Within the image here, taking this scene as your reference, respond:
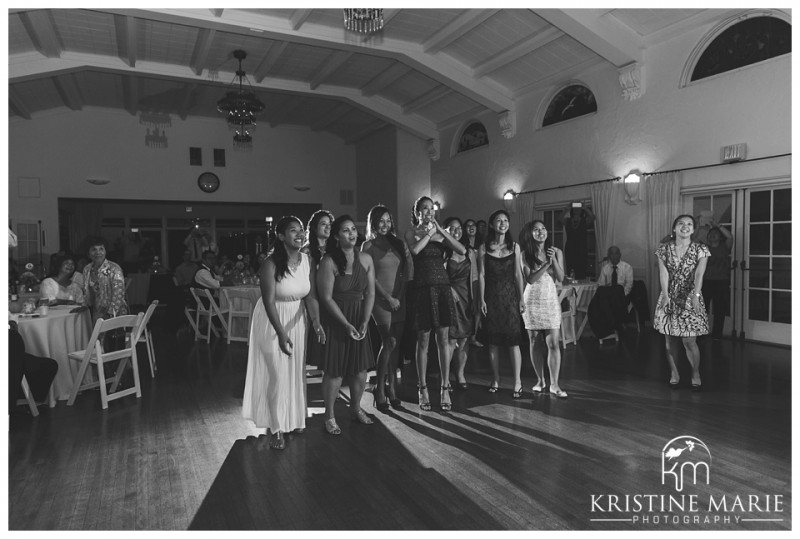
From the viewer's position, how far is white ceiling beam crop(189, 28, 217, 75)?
9132 mm

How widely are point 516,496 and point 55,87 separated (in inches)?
504

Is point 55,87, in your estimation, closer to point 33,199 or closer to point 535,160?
point 33,199

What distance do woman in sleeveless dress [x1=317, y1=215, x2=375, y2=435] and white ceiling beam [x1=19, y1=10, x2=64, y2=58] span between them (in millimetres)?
7099

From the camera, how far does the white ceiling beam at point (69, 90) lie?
37.7 ft

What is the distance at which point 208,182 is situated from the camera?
15094mm

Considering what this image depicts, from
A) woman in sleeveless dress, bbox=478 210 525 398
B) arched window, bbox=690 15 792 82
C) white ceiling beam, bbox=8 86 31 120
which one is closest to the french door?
arched window, bbox=690 15 792 82

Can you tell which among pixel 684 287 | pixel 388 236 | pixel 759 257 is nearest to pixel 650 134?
pixel 759 257

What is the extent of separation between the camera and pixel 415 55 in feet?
32.2

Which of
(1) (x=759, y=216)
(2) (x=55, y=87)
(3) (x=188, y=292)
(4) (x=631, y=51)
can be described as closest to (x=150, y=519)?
(3) (x=188, y=292)

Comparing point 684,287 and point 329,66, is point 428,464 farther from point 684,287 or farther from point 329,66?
point 329,66

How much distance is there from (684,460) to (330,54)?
8982 millimetres

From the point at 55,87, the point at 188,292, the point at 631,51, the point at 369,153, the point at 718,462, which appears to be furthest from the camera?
the point at 369,153

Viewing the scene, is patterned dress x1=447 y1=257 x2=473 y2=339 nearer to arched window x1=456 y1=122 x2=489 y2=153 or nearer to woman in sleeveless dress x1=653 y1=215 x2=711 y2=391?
woman in sleeveless dress x1=653 y1=215 x2=711 y2=391

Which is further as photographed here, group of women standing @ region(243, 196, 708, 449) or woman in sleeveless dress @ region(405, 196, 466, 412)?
woman in sleeveless dress @ region(405, 196, 466, 412)
